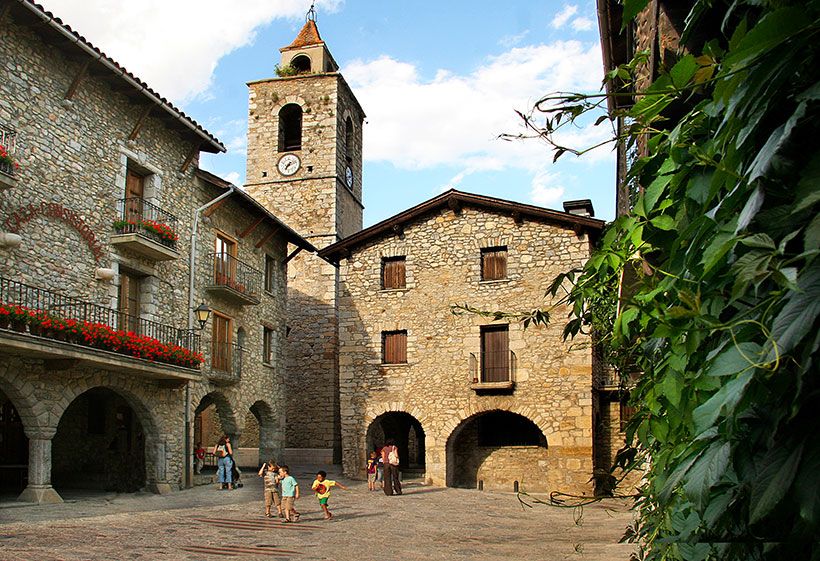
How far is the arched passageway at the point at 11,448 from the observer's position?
17.9 metres

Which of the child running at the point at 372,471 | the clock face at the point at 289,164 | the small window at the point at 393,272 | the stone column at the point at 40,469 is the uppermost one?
the clock face at the point at 289,164

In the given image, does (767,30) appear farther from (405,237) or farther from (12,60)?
(405,237)

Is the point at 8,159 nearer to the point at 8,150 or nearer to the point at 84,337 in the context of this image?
the point at 8,150

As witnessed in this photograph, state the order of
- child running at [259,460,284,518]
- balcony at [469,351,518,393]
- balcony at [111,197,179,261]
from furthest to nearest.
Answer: balcony at [469,351,518,393], balcony at [111,197,179,261], child running at [259,460,284,518]

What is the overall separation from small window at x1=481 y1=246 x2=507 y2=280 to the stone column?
1282 centimetres

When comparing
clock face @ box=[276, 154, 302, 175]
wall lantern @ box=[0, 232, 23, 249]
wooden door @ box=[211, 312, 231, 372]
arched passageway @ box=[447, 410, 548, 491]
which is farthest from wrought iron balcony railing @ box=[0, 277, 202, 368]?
clock face @ box=[276, 154, 302, 175]

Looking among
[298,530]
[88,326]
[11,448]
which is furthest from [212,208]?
[298,530]

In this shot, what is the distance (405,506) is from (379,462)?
4.14 m

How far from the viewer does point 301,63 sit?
115 ft

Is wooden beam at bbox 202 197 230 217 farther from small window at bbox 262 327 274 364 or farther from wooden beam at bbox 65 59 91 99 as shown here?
wooden beam at bbox 65 59 91 99

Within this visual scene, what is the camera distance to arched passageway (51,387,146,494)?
64.1 feet

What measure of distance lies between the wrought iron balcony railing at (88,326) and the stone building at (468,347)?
650cm

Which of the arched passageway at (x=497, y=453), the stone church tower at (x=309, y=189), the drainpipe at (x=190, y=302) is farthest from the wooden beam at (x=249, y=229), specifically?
the arched passageway at (x=497, y=453)

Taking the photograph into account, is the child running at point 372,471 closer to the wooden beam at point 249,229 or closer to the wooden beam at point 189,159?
the wooden beam at point 249,229
